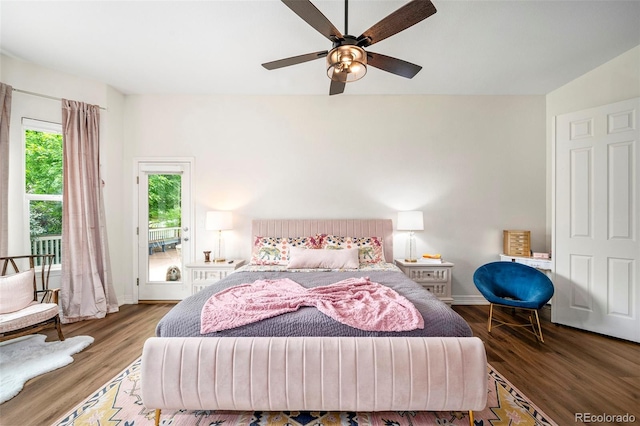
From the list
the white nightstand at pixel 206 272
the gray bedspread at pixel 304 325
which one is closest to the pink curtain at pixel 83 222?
the white nightstand at pixel 206 272

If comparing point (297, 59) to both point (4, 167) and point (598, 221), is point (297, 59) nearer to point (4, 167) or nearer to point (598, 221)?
point (4, 167)

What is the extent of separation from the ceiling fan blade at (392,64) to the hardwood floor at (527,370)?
2539 mm

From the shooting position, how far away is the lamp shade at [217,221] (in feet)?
11.1

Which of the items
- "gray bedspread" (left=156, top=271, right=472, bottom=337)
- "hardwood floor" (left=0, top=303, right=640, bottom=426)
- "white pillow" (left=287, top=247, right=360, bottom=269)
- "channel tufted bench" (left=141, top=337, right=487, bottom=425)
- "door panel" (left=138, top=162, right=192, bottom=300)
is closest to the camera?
"channel tufted bench" (left=141, top=337, right=487, bottom=425)

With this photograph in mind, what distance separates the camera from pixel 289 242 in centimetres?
344

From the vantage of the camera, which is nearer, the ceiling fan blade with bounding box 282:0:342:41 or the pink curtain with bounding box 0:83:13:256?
the ceiling fan blade with bounding box 282:0:342:41

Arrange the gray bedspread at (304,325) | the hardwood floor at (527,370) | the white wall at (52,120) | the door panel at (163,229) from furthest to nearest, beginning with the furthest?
1. the door panel at (163,229)
2. the white wall at (52,120)
3. the hardwood floor at (527,370)
4. the gray bedspread at (304,325)

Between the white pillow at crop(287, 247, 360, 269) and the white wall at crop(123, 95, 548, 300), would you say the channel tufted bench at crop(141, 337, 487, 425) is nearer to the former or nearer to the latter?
the white pillow at crop(287, 247, 360, 269)

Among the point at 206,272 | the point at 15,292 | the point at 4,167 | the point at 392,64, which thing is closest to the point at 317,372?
the point at 392,64

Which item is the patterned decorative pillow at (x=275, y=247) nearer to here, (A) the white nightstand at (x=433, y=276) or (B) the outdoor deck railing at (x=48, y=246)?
(A) the white nightstand at (x=433, y=276)

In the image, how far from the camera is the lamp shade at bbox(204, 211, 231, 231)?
3.39 metres

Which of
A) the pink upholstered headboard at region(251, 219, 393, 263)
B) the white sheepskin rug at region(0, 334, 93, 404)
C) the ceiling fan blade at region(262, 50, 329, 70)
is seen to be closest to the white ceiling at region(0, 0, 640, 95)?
the ceiling fan blade at region(262, 50, 329, 70)

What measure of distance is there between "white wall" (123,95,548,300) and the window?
29.1 inches

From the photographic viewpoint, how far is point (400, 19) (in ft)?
5.32
